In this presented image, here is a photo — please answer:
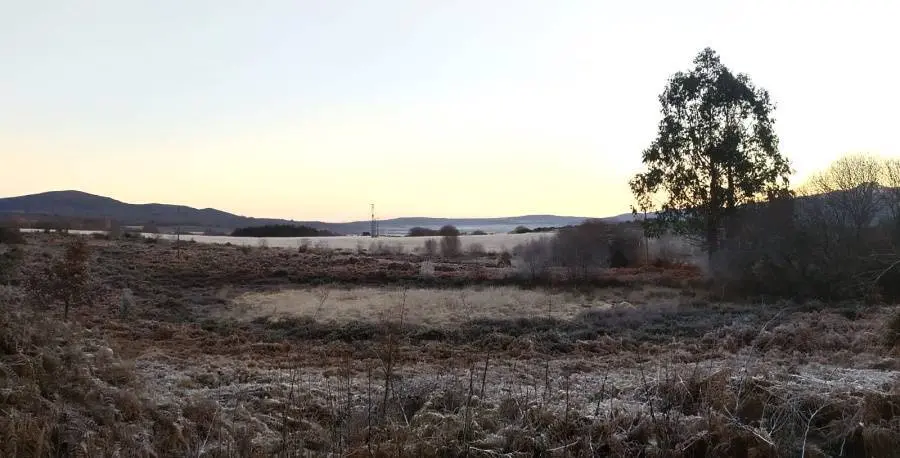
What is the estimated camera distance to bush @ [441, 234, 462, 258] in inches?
2469

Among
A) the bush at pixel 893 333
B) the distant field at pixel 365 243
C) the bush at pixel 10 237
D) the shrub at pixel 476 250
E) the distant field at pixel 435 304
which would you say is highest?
the bush at pixel 10 237

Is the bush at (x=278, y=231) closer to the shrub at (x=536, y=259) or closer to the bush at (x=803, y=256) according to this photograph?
the shrub at (x=536, y=259)

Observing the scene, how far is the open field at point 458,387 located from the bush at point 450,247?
132ft

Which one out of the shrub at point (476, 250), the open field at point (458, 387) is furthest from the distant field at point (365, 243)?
the open field at point (458, 387)

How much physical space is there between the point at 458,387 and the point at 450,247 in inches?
2366

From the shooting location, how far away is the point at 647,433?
18.3ft

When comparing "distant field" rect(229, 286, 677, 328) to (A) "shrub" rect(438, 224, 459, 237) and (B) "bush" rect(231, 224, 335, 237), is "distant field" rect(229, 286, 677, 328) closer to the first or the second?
(A) "shrub" rect(438, 224, 459, 237)

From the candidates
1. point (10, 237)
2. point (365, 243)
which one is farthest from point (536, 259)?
point (365, 243)

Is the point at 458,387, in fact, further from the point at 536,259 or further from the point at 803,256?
the point at 536,259

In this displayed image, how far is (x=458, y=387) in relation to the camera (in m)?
7.47

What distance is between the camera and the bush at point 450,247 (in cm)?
6272

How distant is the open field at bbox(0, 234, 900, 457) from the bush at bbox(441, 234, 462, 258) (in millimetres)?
40300

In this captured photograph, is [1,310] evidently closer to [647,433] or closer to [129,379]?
[129,379]

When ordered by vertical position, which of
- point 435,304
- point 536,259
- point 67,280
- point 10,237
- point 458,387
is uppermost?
point 10,237
